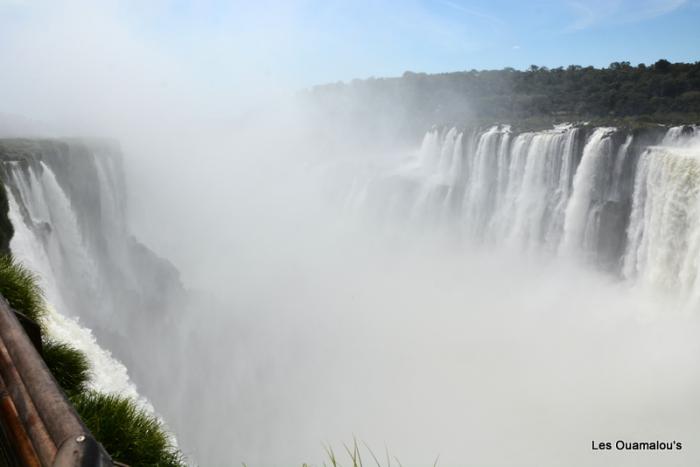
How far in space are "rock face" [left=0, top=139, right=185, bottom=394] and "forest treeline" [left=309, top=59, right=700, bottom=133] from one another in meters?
23.2

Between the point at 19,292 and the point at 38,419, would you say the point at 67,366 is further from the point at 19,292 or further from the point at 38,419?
the point at 38,419

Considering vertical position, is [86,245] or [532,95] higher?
[532,95]

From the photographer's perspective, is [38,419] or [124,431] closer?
[38,419]

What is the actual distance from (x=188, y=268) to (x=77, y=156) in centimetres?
1171

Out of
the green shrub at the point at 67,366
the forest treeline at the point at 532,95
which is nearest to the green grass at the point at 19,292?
the green shrub at the point at 67,366

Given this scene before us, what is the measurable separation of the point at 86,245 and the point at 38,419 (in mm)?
14439

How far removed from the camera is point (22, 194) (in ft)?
34.2

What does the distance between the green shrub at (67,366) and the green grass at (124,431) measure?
918 mm

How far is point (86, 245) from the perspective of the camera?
13812 mm

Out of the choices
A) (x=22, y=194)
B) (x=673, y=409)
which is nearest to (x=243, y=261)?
(x=22, y=194)

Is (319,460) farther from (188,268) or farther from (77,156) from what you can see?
(188,268)

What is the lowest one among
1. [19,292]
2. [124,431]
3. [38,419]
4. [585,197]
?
[124,431]

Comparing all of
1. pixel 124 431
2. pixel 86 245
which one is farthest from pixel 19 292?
pixel 86 245

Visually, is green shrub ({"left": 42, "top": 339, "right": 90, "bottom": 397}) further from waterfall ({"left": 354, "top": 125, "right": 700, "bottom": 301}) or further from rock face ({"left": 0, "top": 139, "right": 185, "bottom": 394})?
waterfall ({"left": 354, "top": 125, "right": 700, "bottom": 301})
